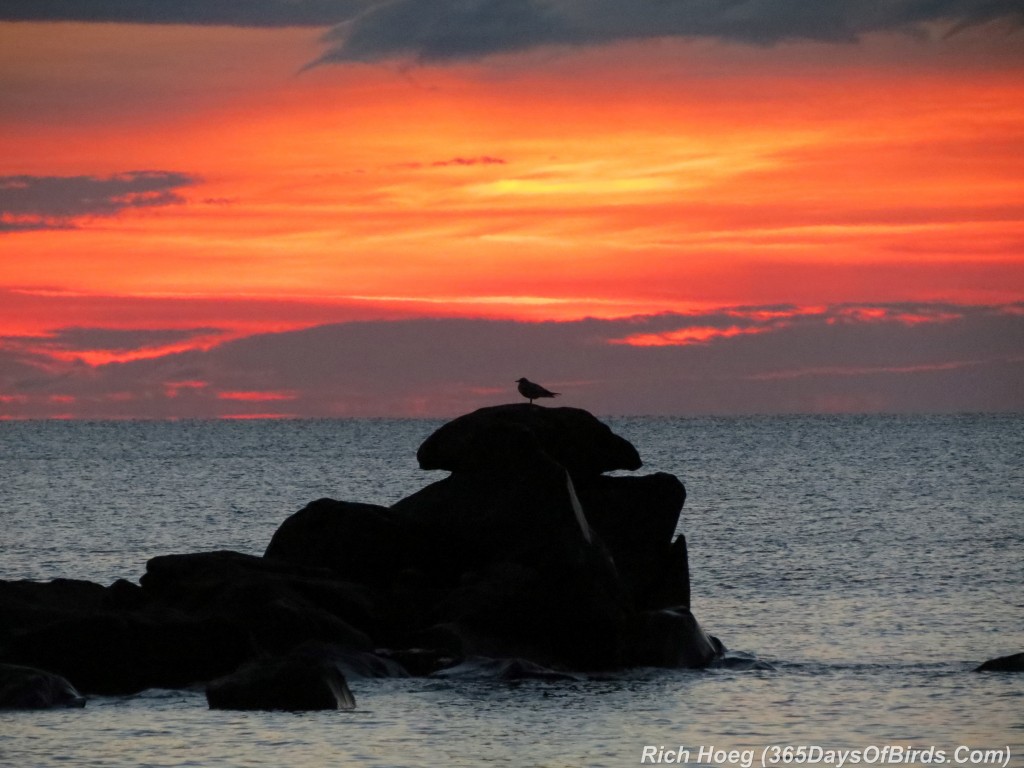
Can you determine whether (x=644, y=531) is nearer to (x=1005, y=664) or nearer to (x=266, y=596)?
(x=1005, y=664)

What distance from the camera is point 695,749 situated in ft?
82.0

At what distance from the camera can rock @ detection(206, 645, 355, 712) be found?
27.1m

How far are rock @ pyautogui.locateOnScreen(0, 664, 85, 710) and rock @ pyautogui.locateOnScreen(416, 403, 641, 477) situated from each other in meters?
11.4

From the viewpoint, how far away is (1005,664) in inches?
1234

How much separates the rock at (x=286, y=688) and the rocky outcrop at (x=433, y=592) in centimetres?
4

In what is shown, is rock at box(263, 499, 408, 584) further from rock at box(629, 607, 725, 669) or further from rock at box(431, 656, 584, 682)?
rock at box(629, 607, 725, 669)

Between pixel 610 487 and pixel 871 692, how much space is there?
1061 centimetres

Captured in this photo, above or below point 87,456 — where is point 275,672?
above

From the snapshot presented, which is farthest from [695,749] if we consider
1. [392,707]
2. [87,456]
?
[87,456]

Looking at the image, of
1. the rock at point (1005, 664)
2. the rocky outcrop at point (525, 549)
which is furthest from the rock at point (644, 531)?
the rock at point (1005, 664)

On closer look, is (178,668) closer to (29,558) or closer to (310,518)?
(310,518)

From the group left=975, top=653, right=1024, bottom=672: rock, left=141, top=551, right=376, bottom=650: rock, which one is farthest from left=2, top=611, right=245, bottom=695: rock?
left=975, top=653, right=1024, bottom=672: rock

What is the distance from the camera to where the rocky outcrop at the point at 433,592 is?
30.0 m

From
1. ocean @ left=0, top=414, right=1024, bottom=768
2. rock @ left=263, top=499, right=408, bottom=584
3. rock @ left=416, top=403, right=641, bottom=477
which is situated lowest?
ocean @ left=0, top=414, right=1024, bottom=768
